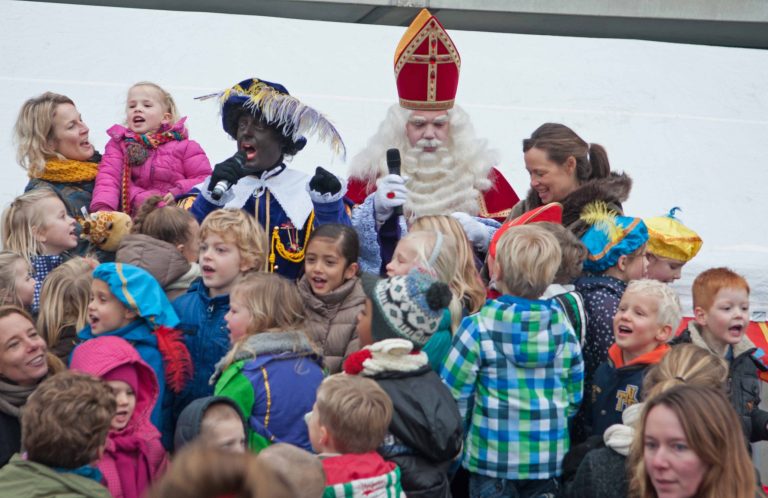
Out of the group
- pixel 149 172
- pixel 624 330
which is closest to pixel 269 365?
pixel 624 330

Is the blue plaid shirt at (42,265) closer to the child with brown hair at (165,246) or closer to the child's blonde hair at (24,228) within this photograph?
the child's blonde hair at (24,228)

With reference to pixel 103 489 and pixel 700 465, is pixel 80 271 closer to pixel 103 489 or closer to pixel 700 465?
pixel 103 489

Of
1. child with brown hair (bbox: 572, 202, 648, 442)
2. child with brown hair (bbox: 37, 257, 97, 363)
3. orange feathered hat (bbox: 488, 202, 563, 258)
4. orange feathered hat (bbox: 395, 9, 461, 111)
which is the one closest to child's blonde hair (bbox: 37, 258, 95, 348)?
child with brown hair (bbox: 37, 257, 97, 363)

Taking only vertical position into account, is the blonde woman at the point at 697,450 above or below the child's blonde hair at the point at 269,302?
below

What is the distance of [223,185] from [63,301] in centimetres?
89

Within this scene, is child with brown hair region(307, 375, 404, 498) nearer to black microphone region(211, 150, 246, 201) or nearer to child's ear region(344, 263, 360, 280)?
child's ear region(344, 263, 360, 280)

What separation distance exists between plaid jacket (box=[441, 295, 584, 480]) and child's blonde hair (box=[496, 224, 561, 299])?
0.06m

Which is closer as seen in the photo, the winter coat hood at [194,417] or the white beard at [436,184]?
the winter coat hood at [194,417]

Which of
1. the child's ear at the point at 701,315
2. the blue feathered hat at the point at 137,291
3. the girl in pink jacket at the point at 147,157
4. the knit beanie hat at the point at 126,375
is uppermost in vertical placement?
the girl in pink jacket at the point at 147,157

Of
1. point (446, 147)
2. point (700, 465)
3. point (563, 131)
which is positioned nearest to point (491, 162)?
point (446, 147)

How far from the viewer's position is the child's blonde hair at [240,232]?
4.25 meters

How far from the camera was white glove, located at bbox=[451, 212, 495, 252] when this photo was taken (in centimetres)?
501

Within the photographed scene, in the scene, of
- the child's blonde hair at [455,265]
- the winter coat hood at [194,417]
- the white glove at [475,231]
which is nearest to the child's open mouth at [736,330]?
the child's blonde hair at [455,265]

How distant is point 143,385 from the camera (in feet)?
12.2
